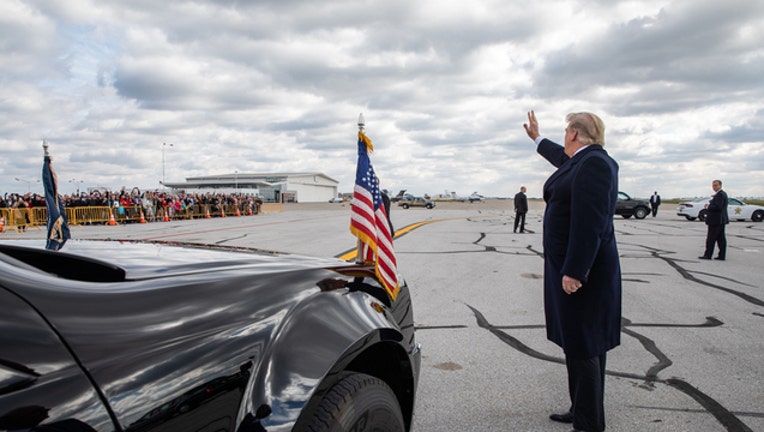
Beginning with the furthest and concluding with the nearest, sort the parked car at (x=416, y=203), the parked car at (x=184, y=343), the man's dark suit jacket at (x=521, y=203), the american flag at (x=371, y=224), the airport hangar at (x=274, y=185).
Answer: the airport hangar at (x=274, y=185), the parked car at (x=416, y=203), the man's dark suit jacket at (x=521, y=203), the american flag at (x=371, y=224), the parked car at (x=184, y=343)

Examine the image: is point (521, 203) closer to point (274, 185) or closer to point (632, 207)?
point (632, 207)

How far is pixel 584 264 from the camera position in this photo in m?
2.70

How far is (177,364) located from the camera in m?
1.34

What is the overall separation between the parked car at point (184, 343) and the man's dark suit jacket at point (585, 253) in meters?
1.18

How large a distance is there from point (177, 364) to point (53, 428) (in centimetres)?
34

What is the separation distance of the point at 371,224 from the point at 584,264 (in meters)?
1.20

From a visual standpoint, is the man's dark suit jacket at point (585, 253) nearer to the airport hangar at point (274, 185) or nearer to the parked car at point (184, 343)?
the parked car at point (184, 343)

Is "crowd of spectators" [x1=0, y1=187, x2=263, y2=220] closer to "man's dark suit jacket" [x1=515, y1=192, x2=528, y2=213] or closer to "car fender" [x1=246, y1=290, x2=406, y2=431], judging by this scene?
"man's dark suit jacket" [x1=515, y1=192, x2=528, y2=213]

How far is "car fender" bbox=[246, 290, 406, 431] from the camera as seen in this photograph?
150 cm

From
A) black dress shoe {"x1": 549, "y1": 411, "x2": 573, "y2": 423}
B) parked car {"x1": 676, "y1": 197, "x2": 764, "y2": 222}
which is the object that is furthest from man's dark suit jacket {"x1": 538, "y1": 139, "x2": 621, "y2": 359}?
parked car {"x1": 676, "y1": 197, "x2": 764, "y2": 222}

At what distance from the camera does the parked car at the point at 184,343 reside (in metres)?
1.11

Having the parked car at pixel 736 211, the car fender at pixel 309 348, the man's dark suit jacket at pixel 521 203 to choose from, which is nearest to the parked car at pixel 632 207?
the parked car at pixel 736 211

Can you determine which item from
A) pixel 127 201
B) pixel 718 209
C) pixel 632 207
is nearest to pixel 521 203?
pixel 718 209

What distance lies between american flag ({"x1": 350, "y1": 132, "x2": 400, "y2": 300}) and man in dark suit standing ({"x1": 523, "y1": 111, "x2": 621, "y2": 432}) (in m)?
1.00
